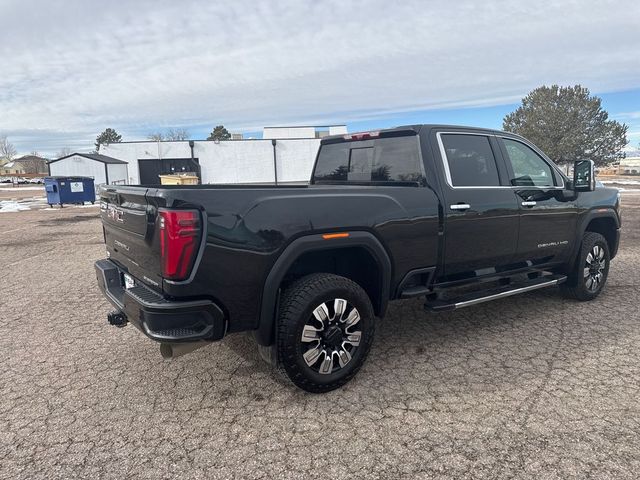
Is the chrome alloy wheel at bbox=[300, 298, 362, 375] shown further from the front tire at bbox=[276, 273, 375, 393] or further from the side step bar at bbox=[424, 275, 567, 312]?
the side step bar at bbox=[424, 275, 567, 312]

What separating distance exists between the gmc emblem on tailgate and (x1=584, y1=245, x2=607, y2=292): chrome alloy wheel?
16.4ft

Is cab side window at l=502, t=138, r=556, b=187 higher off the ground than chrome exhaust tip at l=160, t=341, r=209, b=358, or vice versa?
cab side window at l=502, t=138, r=556, b=187

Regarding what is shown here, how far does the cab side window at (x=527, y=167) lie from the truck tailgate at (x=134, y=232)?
3.49 meters

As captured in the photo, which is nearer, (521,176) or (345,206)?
(345,206)

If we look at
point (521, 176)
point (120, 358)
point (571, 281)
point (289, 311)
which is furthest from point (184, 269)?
point (571, 281)

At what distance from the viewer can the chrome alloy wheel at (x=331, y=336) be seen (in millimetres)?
3313

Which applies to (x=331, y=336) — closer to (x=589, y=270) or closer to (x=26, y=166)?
(x=589, y=270)

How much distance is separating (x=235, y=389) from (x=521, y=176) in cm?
350

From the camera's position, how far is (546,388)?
345 centimetres

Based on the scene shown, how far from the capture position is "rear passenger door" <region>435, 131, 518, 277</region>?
410cm

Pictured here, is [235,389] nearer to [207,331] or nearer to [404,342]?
[207,331]

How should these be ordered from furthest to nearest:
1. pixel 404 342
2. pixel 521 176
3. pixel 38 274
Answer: pixel 38 274, pixel 521 176, pixel 404 342

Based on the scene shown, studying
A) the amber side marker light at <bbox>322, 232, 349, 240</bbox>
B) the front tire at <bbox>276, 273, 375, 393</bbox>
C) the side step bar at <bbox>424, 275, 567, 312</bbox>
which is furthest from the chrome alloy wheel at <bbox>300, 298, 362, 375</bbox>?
the side step bar at <bbox>424, 275, 567, 312</bbox>

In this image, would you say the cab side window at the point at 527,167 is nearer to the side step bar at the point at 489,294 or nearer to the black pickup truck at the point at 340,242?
the black pickup truck at the point at 340,242
